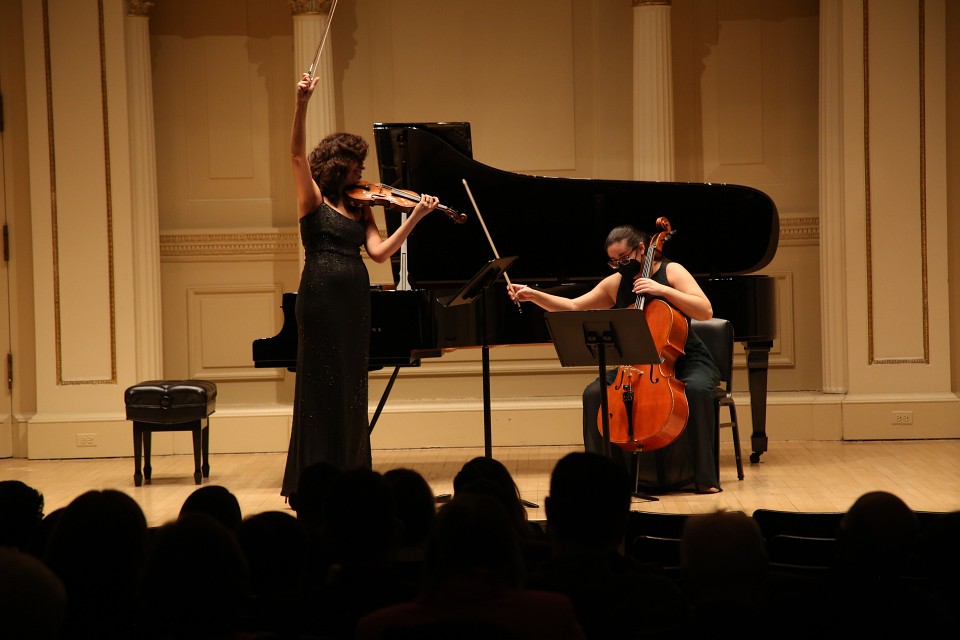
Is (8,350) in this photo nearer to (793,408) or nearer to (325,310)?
(325,310)

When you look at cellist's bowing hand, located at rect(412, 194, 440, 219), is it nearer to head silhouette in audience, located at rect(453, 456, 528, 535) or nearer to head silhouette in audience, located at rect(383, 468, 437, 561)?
head silhouette in audience, located at rect(453, 456, 528, 535)

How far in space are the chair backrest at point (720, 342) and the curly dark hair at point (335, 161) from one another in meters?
1.91

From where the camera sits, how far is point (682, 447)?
5117mm

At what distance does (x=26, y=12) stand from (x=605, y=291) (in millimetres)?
3923

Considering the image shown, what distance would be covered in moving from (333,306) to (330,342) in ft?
0.47

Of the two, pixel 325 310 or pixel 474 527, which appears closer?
pixel 474 527

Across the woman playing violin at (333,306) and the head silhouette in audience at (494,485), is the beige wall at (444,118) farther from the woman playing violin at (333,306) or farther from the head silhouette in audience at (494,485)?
the head silhouette in audience at (494,485)

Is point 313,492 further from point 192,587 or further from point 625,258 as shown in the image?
point 625,258

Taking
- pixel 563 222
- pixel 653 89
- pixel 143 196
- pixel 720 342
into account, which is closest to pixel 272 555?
pixel 720 342

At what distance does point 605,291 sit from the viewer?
5285 mm

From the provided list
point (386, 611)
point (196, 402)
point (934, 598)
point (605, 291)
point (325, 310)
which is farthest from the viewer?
point (196, 402)

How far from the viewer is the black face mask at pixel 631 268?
5113mm

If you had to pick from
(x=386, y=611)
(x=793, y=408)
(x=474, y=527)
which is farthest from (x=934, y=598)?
(x=793, y=408)

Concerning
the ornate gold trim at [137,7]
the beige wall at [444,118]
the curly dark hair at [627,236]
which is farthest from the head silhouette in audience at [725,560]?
the ornate gold trim at [137,7]
